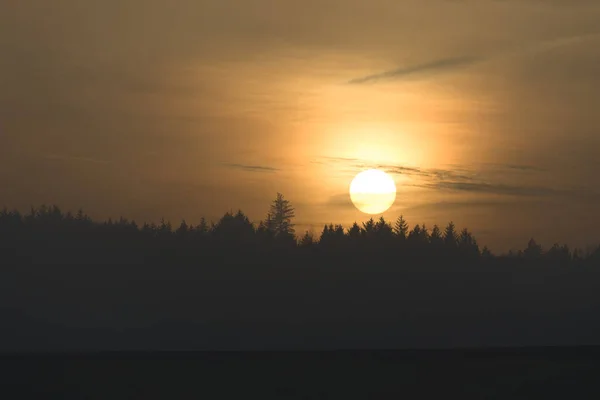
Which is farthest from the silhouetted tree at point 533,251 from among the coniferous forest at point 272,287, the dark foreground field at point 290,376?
the dark foreground field at point 290,376

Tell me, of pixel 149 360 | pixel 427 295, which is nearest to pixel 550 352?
pixel 149 360

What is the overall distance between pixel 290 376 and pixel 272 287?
126 m

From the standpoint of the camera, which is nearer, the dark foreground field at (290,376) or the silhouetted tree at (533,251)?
the dark foreground field at (290,376)

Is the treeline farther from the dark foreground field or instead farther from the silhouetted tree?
the dark foreground field

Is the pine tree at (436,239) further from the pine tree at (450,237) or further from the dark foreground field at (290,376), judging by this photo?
the dark foreground field at (290,376)

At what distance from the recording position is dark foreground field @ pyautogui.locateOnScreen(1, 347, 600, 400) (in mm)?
19752

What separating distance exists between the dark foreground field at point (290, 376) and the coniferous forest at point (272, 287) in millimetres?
100709

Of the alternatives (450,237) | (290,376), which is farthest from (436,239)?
(290,376)

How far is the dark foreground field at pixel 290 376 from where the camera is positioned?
19.8 m

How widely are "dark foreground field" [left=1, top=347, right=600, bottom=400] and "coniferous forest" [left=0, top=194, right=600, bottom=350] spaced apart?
101 meters

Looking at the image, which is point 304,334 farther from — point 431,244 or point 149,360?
point 149,360

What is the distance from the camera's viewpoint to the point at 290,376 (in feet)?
67.3

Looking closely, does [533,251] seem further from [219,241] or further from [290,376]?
[290,376]

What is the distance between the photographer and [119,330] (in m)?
131
